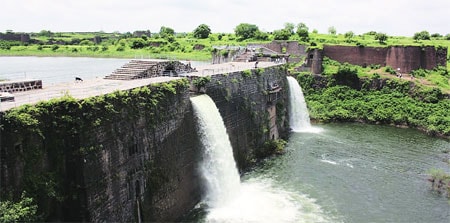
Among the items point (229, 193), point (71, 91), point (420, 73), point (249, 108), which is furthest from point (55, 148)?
point (420, 73)

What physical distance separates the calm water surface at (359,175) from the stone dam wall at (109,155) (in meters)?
5.77

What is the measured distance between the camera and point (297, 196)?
22.5 metres

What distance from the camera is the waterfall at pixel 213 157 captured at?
70.3 ft

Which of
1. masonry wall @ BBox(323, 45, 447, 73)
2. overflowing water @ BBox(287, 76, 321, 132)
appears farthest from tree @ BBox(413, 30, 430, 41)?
overflowing water @ BBox(287, 76, 321, 132)

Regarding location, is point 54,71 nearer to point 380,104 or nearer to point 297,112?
point 297,112

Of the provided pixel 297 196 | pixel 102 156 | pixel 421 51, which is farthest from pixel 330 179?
pixel 421 51

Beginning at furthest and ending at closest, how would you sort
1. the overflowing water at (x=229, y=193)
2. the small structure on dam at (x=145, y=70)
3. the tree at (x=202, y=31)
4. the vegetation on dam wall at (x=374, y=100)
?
1. the tree at (x=202, y=31)
2. the vegetation on dam wall at (x=374, y=100)
3. the small structure on dam at (x=145, y=70)
4. the overflowing water at (x=229, y=193)

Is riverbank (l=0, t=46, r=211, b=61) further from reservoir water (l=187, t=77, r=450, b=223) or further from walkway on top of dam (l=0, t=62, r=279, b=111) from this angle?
walkway on top of dam (l=0, t=62, r=279, b=111)

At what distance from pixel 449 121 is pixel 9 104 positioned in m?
34.9

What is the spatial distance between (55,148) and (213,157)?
9582 millimetres

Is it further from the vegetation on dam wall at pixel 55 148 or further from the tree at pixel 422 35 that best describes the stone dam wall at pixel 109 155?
the tree at pixel 422 35

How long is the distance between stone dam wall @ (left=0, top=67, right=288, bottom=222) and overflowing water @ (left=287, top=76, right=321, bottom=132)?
15.3m

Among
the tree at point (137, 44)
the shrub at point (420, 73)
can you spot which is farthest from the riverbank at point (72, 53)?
the shrub at point (420, 73)

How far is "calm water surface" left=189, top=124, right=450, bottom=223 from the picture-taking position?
21141mm
